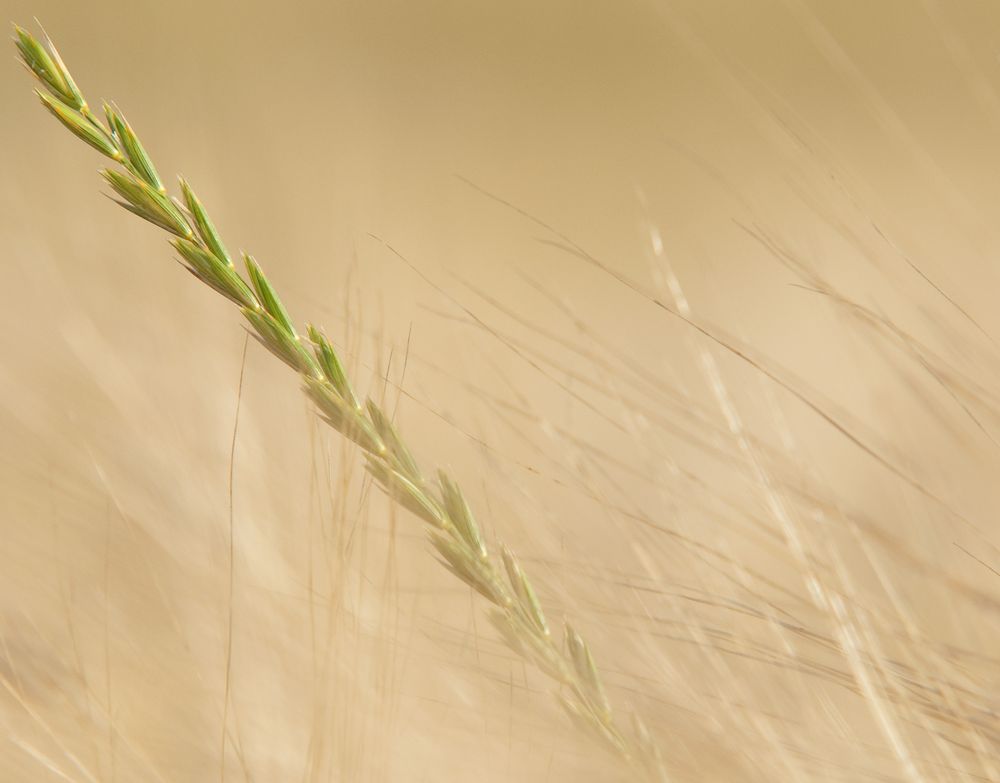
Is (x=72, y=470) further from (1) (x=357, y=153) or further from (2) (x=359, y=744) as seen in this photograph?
(1) (x=357, y=153)

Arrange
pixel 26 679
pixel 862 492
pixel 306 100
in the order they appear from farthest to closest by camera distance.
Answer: pixel 306 100 < pixel 862 492 < pixel 26 679

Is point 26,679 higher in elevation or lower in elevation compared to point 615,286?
lower

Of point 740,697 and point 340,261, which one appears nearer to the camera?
point 740,697

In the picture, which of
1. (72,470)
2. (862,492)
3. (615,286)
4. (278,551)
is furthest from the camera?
(615,286)

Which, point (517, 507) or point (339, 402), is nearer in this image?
point (339, 402)

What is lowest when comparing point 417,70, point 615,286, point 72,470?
point 72,470

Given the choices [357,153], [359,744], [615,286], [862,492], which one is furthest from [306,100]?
[359,744]
